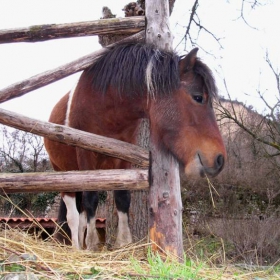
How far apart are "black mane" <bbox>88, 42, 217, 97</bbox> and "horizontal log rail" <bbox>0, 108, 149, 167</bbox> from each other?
19.7 inches

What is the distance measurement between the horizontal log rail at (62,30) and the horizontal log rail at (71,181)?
4.16 ft

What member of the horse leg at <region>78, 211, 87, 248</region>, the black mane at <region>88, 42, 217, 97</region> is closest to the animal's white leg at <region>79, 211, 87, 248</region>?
the horse leg at <region>78, 211, 87, 248</region>

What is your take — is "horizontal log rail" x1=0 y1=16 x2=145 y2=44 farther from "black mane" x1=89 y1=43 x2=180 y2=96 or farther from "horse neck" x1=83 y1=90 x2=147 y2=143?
"horse neck" x1=83 y1=90 x2=147 y2=143

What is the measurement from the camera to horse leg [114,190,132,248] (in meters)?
4.07

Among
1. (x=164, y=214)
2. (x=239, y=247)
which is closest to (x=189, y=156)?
(x=164, y=214)

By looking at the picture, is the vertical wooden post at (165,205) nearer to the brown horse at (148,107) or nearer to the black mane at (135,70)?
the brown horse at (148,107)

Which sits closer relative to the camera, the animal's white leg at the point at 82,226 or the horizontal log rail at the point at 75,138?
the horizontal log rail at the point at 75,138

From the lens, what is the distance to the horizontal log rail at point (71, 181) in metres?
3.32

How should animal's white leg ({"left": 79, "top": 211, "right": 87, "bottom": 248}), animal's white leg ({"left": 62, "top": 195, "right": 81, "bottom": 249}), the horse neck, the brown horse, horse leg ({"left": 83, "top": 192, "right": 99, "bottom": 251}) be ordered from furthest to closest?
1. animal's white leg ({"left": 62, "top": 195, "right": 81, "bottom": 249})
2. animal's white leg ({"left": 79, "top": 211, "right": 87, "bottom": 248})
3. horse leg ({"left": 83, "top": 192, "right": 99, "bottom": 251})
4. the horse neck
5. the brown horse

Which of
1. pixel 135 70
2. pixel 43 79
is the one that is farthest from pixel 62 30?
pixel 135 70

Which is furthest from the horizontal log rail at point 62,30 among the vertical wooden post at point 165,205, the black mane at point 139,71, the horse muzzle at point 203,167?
the horse muzzle at point 203,167

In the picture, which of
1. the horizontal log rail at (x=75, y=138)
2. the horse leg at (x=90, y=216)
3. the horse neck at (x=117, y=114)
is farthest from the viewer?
the horse leg at (x=90, y=216)

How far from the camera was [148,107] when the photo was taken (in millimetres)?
3592

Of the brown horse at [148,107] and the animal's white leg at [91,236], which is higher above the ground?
the brown horse at [148,107]
